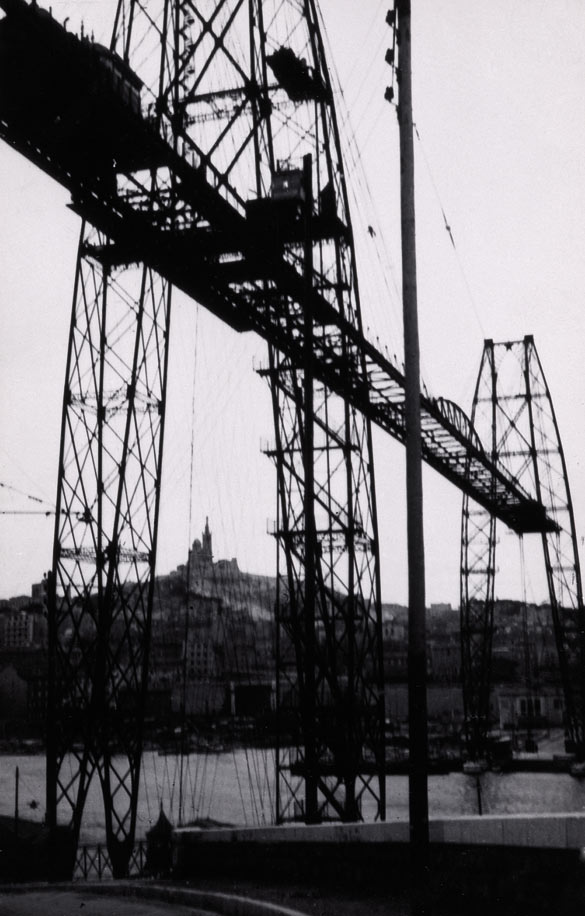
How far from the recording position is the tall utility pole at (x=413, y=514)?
660 centimetres

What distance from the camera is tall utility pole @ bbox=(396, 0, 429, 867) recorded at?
6602 mm

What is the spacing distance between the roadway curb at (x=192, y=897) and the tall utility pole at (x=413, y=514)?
110 cm

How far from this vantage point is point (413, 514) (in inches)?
269

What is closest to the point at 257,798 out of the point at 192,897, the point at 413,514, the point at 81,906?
the point at 81,906

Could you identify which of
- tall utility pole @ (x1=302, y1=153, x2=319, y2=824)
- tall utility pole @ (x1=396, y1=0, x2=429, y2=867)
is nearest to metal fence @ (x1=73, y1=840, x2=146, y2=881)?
tall utility pole @ (x1=302, y1=153, x2=319, y2=824)

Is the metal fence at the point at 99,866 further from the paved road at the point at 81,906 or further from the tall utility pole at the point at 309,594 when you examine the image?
the paved road at the point at 81,906

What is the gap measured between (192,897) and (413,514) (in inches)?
147

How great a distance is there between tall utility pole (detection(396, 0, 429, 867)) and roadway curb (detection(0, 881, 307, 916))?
110 centimetres

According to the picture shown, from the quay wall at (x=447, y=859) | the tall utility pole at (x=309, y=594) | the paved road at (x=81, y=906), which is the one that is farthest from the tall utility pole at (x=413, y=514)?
the tall utility pole at (x=309, y=594)

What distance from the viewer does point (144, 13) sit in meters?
18.4

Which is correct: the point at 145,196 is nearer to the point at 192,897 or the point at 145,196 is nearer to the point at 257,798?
the point at 192,897

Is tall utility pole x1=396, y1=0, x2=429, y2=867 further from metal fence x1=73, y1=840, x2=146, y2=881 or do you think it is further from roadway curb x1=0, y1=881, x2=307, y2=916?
metal fence x1=73, y1=840, x2=146, y2=881

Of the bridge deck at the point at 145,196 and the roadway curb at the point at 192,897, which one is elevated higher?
the bridge deck at the point at 145,196

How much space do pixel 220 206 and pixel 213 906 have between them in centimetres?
1134
